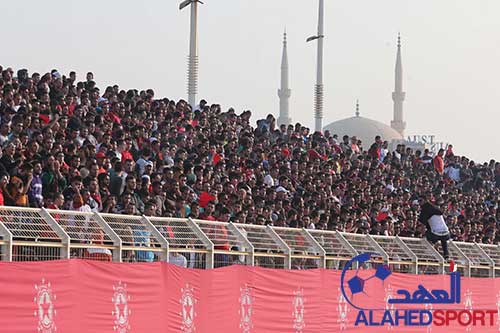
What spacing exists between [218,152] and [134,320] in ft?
36.4

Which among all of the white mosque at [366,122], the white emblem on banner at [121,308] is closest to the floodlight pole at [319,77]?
the white emblem on banner at [121,308]

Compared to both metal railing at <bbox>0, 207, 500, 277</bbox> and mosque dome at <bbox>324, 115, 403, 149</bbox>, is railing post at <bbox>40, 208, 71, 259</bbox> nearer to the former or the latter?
metal railing at <bbox>0, 207, 500, 277</bbox>

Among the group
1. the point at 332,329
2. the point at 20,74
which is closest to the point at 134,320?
the point at 332,329

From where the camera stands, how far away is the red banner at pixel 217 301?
14.1 m

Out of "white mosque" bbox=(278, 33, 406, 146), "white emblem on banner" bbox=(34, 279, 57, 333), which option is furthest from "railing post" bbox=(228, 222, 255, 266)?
"white mosque" bbox=(278, 33, 406, 146)

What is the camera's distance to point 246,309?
18406mm

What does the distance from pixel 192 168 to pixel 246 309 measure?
5.77m

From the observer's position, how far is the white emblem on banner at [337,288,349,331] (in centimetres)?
2089

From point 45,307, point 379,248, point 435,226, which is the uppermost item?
point 435,226

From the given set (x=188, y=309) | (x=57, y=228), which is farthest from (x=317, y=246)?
(x=57, y=228)

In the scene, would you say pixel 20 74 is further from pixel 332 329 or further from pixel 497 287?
pixel 497 287

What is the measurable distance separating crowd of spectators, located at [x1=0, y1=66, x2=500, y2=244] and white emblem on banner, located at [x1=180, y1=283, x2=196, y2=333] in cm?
179

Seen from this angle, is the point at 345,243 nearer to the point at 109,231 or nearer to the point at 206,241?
the point at 206,241

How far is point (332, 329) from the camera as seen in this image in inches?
812
